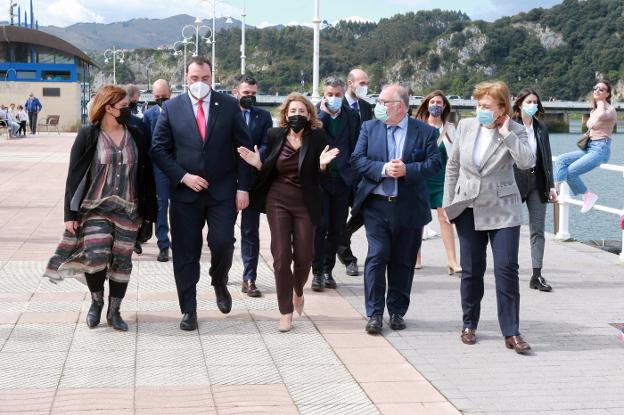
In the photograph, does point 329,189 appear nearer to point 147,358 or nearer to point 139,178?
point 139,178

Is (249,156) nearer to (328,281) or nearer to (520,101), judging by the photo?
(328,281)

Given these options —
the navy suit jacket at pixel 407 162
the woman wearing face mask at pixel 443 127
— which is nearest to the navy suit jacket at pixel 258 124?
the navy suit jacket at pixel 407 162

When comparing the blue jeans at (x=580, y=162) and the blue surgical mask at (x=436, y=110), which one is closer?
the blue surgical mask at (x=436, y=110)

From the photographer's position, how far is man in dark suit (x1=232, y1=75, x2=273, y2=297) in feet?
25.9

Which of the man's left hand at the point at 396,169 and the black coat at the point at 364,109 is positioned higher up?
the black coat at the point at 364,109

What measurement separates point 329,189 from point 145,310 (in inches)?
67.9

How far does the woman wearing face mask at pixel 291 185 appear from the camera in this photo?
675 centimetres

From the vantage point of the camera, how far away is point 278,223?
6801 mm

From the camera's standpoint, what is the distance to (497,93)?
6184 millimetres

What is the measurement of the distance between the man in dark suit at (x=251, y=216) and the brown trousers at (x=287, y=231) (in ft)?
3.29

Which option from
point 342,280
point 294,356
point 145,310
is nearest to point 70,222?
point 145,310

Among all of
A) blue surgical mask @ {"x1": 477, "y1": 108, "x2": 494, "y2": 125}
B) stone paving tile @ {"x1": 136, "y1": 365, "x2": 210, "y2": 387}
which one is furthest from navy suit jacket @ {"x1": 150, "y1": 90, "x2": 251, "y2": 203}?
blue surgical mask @ {"x1": 477, "y1": 108, "x2": 494, "y2": 125}

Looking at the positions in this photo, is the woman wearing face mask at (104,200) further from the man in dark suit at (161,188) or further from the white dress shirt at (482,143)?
the man in dark suit at (161,188)

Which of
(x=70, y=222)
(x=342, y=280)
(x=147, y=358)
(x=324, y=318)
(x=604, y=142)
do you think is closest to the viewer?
(x=147, y=358)
